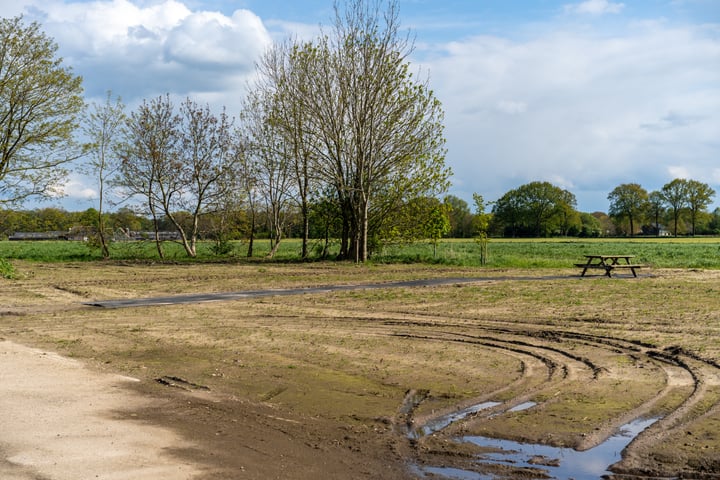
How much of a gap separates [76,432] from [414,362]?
480cm

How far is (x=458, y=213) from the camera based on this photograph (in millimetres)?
104000

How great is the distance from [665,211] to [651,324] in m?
107

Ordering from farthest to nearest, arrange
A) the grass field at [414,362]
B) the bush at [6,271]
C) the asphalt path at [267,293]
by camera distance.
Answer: the bush at [6,271], the asphalt path at [267,293], the grass field at [414,362]

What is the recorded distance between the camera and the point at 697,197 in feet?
341

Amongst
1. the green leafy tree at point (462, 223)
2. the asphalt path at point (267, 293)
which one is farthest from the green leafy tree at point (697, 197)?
the asphalt path at point (267, 293)

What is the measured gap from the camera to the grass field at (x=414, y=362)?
6.07 metres

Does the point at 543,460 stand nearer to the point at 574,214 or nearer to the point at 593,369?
the point at 593,369

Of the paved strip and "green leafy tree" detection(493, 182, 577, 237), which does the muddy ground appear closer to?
the paved strip

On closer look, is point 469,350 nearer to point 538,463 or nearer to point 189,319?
point 538,463

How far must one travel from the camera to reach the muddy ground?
5.80 meters

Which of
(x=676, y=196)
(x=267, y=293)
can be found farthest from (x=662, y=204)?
(x=267, y=293)

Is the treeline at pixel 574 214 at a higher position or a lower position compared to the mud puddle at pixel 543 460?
higher

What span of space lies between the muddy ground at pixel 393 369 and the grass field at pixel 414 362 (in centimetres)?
3

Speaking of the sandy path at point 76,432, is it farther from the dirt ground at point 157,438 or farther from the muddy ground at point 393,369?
the muddy ground at point 393,369
